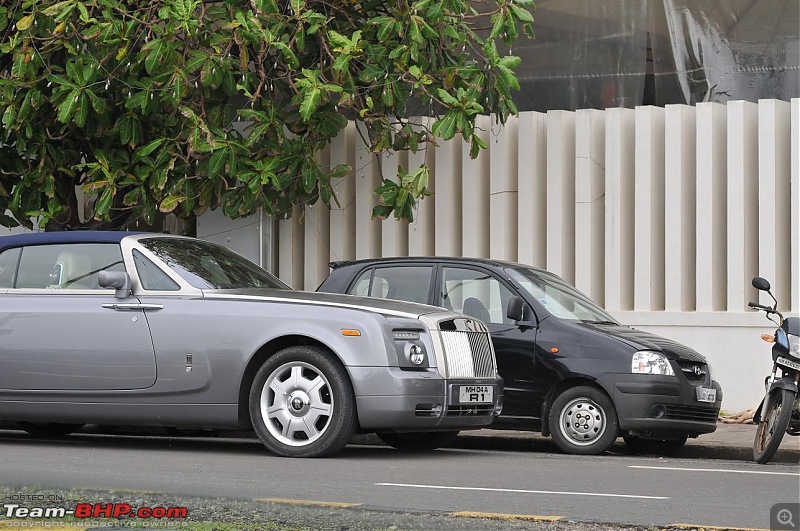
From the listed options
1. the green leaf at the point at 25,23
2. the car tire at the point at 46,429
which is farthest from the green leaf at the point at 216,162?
the car tire at the point at 46,429

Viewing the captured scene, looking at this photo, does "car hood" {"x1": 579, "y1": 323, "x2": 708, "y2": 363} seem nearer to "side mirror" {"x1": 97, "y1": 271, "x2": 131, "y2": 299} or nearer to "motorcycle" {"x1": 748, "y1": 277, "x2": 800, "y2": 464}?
"motorcycle" {"x1": 748, "y1": 277, "x2": 800, "y2": 464}

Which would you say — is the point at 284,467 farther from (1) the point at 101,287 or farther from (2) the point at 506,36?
(2) the point at 506,36

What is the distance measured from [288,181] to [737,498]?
27.3 feet

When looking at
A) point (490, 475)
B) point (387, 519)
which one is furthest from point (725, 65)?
point (387, 519)

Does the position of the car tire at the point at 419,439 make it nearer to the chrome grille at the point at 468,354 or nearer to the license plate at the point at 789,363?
the chrome grille at the point at 468,354

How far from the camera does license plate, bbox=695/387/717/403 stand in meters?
11.3

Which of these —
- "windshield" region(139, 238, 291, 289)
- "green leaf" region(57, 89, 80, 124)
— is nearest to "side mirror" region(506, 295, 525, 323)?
"windshield" region(139, 238, 291, 289)

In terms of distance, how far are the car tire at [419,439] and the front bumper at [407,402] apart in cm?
145

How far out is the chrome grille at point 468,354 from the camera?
977cm

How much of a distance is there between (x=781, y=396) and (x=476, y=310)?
2.69m

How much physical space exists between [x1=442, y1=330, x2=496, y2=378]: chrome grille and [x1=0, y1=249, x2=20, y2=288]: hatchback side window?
3.55 metres

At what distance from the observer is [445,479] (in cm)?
830

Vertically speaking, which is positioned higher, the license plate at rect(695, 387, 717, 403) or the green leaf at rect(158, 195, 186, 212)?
the green leaf at rect(158, 195, 186, 212)

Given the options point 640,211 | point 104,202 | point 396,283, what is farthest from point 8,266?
point 640,211
